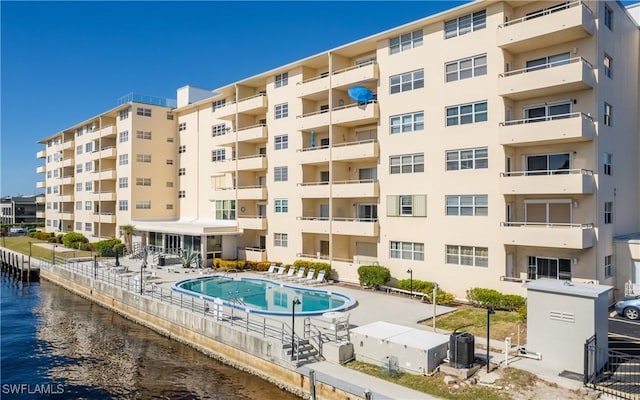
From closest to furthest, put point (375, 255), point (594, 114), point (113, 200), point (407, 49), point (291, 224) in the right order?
1. point (594, 114)
2. point (407, 49)
3. point (375, 255)
4. point (291, 224)
5. point (113, 200)

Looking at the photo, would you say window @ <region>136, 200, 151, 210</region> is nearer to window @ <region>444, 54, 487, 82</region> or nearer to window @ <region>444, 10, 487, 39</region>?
window @ <region>444, 54, 487, 82</region>

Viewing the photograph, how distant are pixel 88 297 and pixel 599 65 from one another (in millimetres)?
38454

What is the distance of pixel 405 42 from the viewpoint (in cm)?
3033

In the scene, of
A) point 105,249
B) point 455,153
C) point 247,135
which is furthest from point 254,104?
point 105,249

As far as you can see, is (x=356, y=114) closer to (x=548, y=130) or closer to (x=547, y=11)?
Answer: (x=548, y=130)

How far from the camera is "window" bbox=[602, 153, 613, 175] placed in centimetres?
2447

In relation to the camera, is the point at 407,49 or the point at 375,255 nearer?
the point at 407,49

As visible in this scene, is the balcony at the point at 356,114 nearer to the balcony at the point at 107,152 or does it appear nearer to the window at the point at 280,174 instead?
the window at the point at 280,174

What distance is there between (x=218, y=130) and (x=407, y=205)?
84.3 ft

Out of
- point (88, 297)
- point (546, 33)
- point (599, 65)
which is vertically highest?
point (546, 33)

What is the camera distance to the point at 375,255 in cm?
3266

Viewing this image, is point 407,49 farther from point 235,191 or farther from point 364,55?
point 235,191

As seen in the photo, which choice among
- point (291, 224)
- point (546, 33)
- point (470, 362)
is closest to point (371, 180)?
point (291, 224)

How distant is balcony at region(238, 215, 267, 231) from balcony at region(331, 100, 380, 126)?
11.9 m
